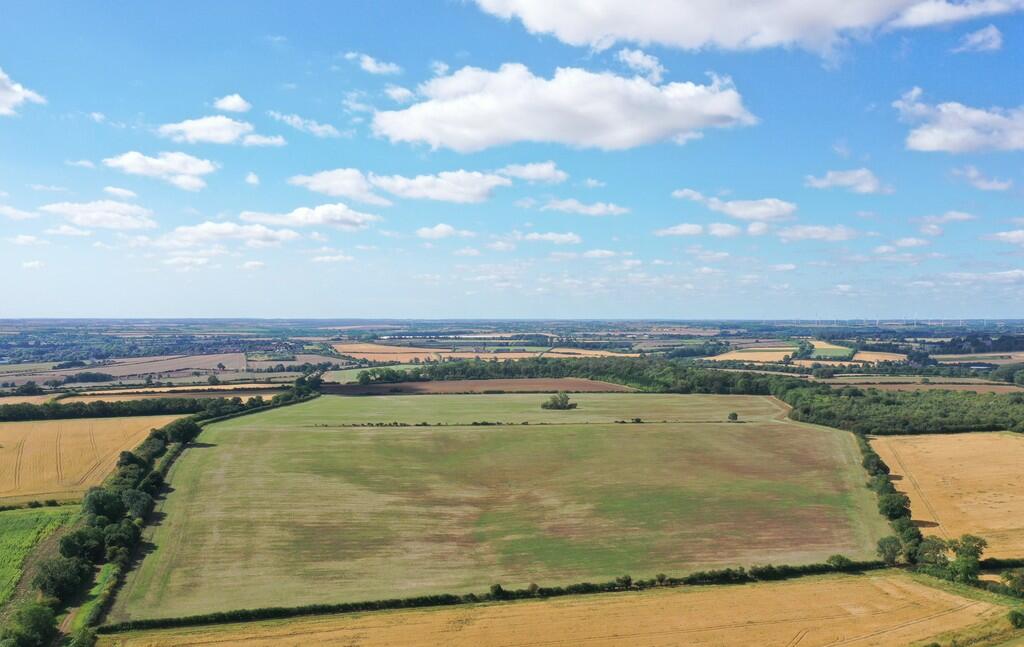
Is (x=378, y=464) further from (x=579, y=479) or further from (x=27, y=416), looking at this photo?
(x=27, y=416)

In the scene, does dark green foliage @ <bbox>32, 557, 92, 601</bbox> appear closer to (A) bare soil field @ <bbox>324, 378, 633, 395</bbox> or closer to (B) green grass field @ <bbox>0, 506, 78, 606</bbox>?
(B) green grass field @ <bbox>0, 506, 78, 606</bbox>

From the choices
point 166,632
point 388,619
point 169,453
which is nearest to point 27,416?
point 169,453

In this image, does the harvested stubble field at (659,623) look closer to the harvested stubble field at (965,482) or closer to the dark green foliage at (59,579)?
the dark green foliage at (59,579)

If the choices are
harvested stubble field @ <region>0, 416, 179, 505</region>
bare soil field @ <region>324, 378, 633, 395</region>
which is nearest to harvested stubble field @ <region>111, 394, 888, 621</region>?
harvested stubble field @ <region>0, 416, 179, 505</region>

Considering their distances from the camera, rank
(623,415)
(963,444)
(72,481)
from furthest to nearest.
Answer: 1. (623,415)
2. (963,444)
3. (72,481)

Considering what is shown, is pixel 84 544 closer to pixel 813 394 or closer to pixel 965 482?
pixel 965 482

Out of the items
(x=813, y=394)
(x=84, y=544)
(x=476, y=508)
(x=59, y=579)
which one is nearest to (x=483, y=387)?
(x=813, y=394)

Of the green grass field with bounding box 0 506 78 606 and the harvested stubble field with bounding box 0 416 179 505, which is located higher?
the harvested stubble field with bounding box 0 416 179 505
